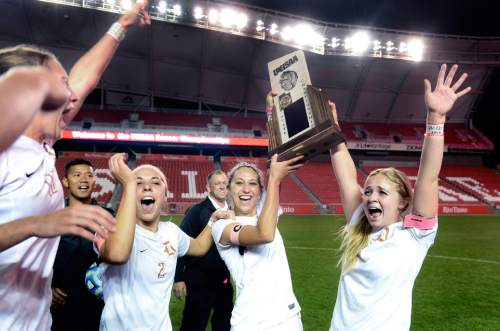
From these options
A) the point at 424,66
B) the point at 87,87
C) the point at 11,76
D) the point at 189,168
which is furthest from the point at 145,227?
the point at 424,66

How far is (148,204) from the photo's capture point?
8.32ft

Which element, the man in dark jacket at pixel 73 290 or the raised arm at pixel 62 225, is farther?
the man in dark jacket at pixel 73 290

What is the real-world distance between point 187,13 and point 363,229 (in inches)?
952

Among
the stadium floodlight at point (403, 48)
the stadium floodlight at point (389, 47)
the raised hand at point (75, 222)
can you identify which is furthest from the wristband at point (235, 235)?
the stadium floodlight at point (403, 48)

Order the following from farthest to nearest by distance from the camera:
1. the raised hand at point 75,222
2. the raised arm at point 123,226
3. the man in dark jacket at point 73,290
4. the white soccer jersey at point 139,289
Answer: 1. the man in dark jacket at point 73,290
2. the white soccer jersey at point 139,289
3. the raised arm at point 123,226
4. the raised hand at point 75,222

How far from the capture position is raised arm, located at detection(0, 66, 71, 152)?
688mm

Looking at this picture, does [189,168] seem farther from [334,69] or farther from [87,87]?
[87,87]

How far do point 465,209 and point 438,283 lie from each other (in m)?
20.0

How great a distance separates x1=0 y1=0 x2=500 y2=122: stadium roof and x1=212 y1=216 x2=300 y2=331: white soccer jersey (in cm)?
2446

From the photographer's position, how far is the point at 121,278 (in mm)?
2383

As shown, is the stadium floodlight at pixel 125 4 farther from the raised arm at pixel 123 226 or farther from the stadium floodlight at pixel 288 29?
the raised arm at pixel 123 226

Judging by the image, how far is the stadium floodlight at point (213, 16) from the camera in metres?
23.9

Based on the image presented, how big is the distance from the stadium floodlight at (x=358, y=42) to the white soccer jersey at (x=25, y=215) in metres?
27.7

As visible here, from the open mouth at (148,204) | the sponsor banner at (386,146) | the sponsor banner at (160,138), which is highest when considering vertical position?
the sponsor banner at (160,138)
